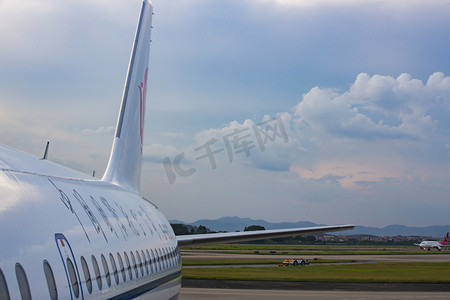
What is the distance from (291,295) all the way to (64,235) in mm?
22232

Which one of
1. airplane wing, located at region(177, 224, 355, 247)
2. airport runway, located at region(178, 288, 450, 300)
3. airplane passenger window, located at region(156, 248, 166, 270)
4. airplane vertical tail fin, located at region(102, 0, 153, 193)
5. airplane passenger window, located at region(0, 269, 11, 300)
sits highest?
airplane vertical tail fin, located at region(102, 0, 153, 193)

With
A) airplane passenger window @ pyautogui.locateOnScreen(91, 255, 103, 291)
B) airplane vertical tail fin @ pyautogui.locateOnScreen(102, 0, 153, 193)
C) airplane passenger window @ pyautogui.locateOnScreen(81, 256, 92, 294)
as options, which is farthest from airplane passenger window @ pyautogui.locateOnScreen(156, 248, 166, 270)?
airplane passenger window @ pyautogui.locateOnScreen(81, 256, 92, 294)

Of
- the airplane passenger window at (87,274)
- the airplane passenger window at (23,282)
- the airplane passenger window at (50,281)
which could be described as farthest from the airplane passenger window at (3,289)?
the airplane passenger window at (87,274)

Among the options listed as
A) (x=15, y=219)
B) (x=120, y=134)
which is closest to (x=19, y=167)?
(x=15, y=219)

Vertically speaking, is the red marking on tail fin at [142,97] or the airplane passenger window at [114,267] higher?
the red marking on tail fin at [142,97]

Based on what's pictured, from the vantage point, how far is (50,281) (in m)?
4.64

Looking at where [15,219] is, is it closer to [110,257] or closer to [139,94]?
[110,257]

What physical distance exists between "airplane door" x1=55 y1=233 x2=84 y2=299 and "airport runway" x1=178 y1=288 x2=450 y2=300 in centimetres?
1905

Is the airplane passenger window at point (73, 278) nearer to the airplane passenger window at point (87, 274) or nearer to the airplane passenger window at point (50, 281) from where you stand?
the airplane passenger window at point (87, 274)

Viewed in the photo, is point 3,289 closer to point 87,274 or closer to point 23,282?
point 23,282

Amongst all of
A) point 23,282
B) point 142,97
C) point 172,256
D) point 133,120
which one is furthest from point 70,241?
point 142,97

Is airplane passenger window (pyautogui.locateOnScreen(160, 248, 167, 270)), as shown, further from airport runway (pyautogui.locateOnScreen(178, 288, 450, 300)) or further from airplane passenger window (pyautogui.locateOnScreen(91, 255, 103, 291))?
airport runway (pyautogui.locateOnScreen(178, 288, 450, 300))

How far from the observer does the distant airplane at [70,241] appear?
4320 millimetres

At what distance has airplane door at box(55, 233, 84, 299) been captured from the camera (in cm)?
512
